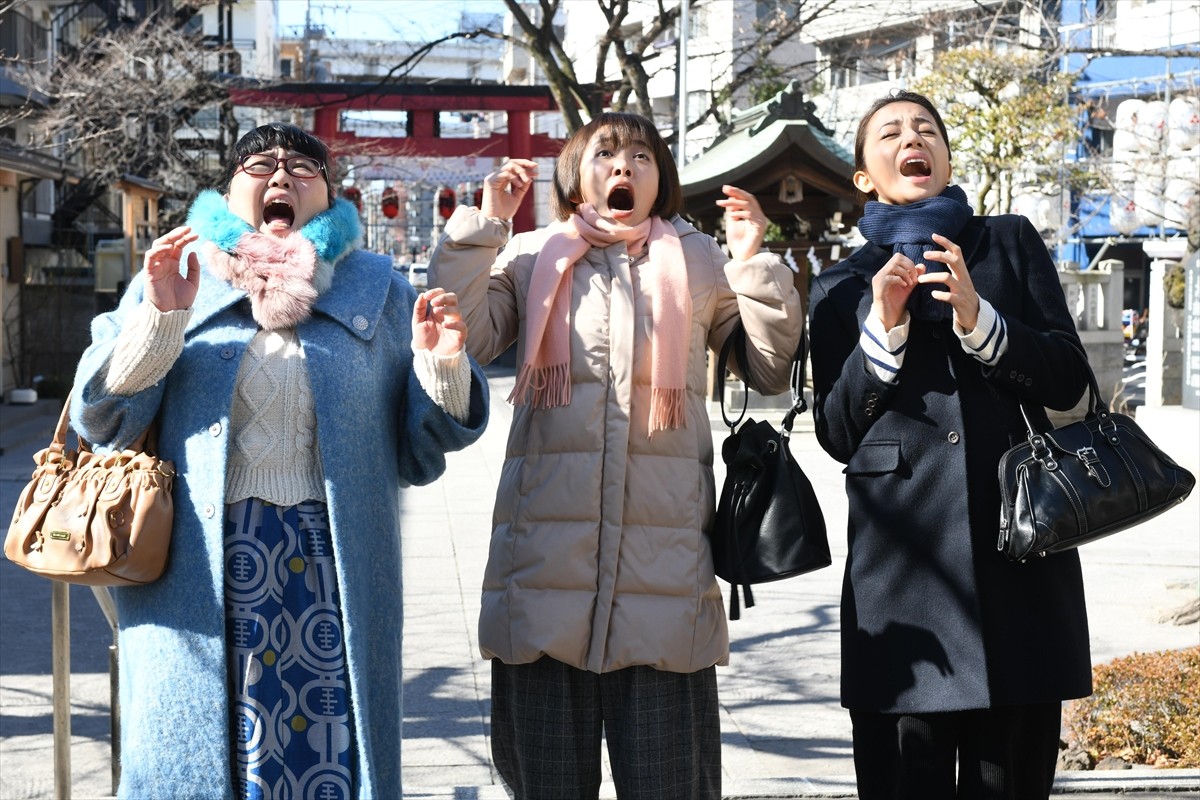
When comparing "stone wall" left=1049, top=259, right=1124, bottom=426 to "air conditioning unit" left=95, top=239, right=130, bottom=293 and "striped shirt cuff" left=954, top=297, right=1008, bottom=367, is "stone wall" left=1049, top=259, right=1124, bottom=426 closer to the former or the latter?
"air conditioning unit" left=95, top=239, right=130, bottom=293

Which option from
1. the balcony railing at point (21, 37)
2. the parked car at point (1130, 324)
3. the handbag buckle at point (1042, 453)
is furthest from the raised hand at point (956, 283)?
the parked car at point (1130, 324)

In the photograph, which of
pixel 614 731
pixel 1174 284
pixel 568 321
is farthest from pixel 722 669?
pixel 1174 284

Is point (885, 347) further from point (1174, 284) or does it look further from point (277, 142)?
point (1174, 284)

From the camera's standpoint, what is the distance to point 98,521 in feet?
9.37

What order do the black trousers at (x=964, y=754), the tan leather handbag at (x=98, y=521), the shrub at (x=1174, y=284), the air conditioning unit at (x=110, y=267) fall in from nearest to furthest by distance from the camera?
the tan leather handbag at (x=98, y=521), the black trousers at (x=964, y=754), the shrub at (x=1174, y=284), the air conditioning unit at (x=110, y=267)

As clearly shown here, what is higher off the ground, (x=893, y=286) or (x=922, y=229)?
(x=922, y=229)

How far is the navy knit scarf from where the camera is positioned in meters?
3.11

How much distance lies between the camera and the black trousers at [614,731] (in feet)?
10.4

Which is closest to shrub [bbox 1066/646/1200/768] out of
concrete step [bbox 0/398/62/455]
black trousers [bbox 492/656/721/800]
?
black trousers [bbox 492/656/721/800]

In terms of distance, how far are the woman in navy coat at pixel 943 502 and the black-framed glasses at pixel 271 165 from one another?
1.29m

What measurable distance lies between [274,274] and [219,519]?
55 centimetres

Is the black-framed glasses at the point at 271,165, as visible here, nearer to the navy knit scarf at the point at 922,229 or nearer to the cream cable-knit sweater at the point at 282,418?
the cream cable-knit sweater at the point at 282,418

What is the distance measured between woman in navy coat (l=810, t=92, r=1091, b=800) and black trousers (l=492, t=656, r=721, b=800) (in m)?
0.38

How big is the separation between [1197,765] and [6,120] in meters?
8.60
